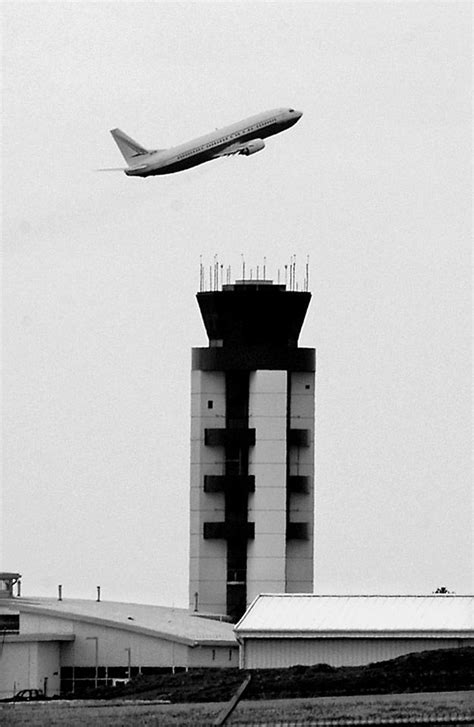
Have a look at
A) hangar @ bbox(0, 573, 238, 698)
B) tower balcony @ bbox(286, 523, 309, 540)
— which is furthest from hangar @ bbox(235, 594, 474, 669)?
tower balcony @ bbox(286, 523, 309, 540)

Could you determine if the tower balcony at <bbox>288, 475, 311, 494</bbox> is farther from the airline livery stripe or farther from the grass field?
the grass field

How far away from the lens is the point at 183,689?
366 ft

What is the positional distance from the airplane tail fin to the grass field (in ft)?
228

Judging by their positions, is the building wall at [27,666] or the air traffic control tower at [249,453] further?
the air traffic control tower at [249,453]

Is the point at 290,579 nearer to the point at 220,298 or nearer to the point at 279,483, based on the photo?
the point at 279,483

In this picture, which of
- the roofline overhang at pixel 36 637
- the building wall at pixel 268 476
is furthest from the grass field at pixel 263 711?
the building wall at pixel 268 476

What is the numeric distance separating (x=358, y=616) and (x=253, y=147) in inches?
1757

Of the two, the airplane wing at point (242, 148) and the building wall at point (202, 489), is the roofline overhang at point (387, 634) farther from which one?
the building wall at point (202, 489)

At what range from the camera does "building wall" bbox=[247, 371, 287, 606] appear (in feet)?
597

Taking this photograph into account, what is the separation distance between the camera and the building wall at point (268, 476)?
182 metres

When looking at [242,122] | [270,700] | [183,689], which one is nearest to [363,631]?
[183,689]

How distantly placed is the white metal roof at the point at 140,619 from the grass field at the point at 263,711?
3846 cm

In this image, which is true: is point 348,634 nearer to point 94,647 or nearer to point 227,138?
point 94,647

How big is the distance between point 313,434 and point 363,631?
59.0 metres
